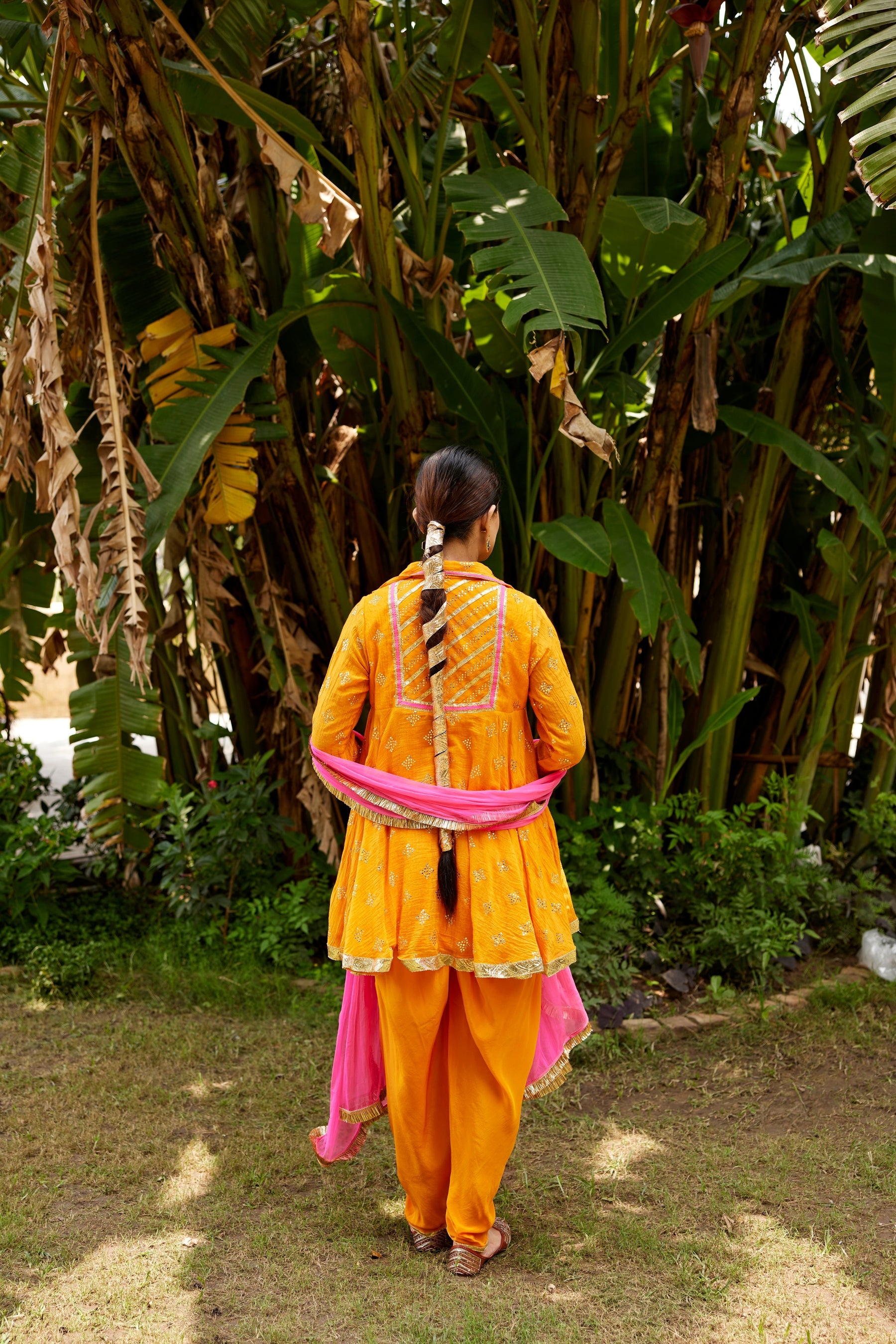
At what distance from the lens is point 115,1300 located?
2232 mm

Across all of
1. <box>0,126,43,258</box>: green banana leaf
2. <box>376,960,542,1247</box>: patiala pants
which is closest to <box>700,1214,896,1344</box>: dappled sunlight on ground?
<box>376,960,542,1247</box>: patiala pants

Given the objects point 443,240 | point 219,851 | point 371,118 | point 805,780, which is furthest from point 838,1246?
point 371,118

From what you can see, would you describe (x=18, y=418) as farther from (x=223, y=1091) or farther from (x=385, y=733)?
(x=223, y=1091)

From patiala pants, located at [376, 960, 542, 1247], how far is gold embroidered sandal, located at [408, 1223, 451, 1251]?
0.11 metres

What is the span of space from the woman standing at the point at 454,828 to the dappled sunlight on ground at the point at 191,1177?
0.67m

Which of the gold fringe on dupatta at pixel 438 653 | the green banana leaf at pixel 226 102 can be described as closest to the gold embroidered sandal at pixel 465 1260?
the gold fringe on dupatta at pixel 438 653

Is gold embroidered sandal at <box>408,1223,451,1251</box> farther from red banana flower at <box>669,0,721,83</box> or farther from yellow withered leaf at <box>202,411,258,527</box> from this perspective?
red banana flower at <box>669,0,721,83</box>

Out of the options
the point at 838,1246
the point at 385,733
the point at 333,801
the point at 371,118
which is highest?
the point at 371,118

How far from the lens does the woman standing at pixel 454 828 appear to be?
2.16 metres

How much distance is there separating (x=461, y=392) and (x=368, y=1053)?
200 cm

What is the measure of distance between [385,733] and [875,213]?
2674mm

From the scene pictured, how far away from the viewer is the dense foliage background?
3178mm

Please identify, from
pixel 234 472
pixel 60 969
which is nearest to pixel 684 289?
pixel 234 472

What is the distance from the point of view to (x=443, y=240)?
3486mm
